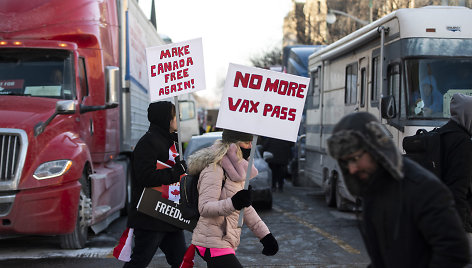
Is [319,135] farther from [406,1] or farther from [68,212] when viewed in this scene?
[406,1]

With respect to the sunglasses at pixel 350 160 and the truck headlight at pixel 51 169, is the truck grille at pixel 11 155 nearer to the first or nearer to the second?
the truck headlight at pixel 51 169

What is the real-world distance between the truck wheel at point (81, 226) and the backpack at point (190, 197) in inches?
175

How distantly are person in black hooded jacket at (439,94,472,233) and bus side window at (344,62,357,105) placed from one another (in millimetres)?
6875

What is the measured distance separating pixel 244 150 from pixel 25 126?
4.31 m

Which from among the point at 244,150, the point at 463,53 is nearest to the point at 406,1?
the point at 463,53

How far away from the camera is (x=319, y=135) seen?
15.8m

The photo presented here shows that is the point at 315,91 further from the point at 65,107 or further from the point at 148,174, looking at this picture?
the point at 148,174

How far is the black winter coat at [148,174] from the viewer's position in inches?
224

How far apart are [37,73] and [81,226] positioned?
2206 mm

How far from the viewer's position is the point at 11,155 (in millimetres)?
8641

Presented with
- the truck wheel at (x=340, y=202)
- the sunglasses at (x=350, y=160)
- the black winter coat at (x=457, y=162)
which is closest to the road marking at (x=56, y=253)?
the black winter coat at (x=457, y=162)

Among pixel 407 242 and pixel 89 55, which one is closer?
pixel 407 242

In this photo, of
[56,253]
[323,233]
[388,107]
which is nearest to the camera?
[56,253]

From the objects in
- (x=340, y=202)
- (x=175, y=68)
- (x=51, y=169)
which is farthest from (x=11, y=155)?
(x=340, y=202)
